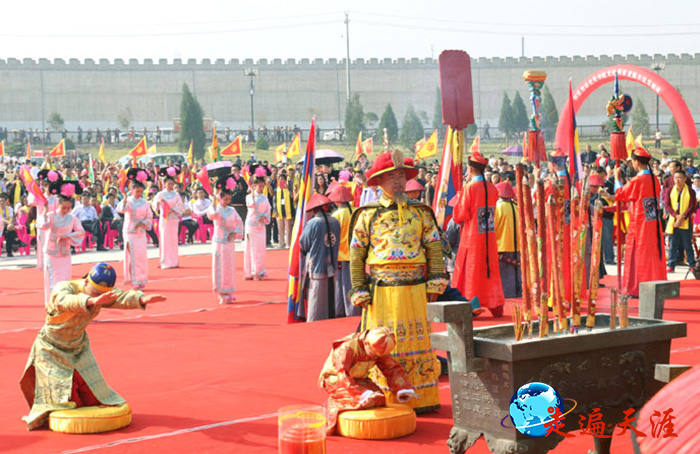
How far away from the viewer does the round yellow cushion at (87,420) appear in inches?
206

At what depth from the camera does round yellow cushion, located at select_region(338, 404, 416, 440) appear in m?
5.06

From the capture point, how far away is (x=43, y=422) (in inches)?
212

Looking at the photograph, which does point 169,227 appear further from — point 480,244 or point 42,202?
point 480,244

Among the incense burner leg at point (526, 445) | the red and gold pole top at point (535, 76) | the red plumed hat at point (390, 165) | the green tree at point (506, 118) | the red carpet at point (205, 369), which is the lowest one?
the red carpet at point (205, 369)

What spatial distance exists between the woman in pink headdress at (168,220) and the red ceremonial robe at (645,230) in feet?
23.6

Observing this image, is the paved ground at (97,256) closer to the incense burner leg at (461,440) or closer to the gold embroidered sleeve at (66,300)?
the gold embroidered sleeve at (66,300)

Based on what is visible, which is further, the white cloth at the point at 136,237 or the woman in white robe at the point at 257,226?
the woman in white robe at the point at 257,226

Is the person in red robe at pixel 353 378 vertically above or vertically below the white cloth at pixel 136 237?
below

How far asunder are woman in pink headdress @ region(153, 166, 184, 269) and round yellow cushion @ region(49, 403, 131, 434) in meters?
9.48

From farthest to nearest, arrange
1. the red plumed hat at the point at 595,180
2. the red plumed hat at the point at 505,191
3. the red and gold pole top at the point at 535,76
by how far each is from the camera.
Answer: the red plumed hat at the point at 595,180 → the red plumed hat at the point at 505,191 → the red and gold pole top at the point at 535,76

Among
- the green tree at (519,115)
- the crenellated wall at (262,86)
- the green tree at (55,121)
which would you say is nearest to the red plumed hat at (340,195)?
the green tree at (519,115)

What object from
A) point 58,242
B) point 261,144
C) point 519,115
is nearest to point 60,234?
point 58,242

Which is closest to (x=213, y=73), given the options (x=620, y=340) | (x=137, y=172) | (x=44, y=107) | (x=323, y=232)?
(x=44, y=107)

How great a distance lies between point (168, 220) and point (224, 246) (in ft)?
11.9
